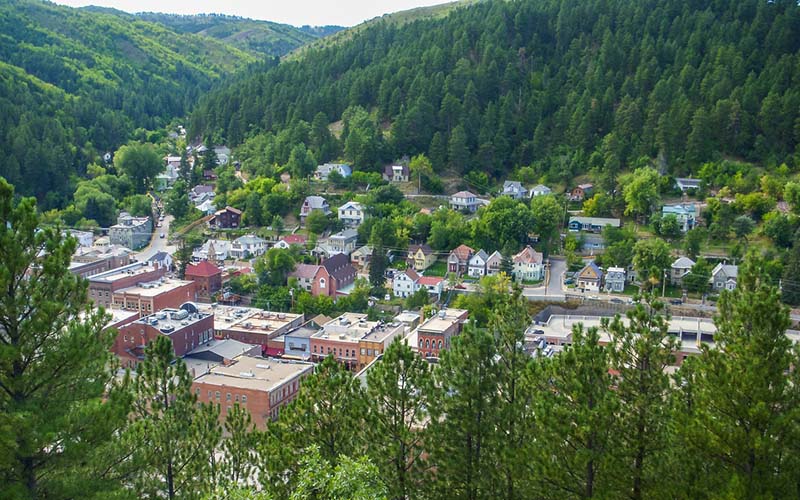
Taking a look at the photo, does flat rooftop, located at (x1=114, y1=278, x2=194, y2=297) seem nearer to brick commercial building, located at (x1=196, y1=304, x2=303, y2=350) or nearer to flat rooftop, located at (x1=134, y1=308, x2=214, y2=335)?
brick commercial building, located at (x1=196, y1=304, x2=303, y2=350)

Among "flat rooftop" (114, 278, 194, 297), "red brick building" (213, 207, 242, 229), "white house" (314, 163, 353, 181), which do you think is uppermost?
"white house" (314, 163, 353, 181)

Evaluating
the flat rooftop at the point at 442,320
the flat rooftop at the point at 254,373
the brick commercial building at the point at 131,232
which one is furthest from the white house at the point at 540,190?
the brick commercial building at the point at 131,232

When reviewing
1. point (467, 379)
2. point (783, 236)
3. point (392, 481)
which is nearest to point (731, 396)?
point (467, 379)

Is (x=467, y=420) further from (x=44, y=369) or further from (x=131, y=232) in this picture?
(x=131, y=232)

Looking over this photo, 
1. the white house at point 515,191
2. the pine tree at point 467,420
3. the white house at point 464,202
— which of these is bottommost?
the white house at point 464,202

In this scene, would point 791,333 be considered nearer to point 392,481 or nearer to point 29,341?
point 392,481

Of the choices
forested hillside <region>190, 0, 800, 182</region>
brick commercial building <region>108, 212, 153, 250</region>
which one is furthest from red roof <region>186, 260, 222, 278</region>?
forested hillside <region>190, 0, 800, 182</region>

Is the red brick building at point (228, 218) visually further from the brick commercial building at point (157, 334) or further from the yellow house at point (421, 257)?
the brick commercial building at point (157, 334)
